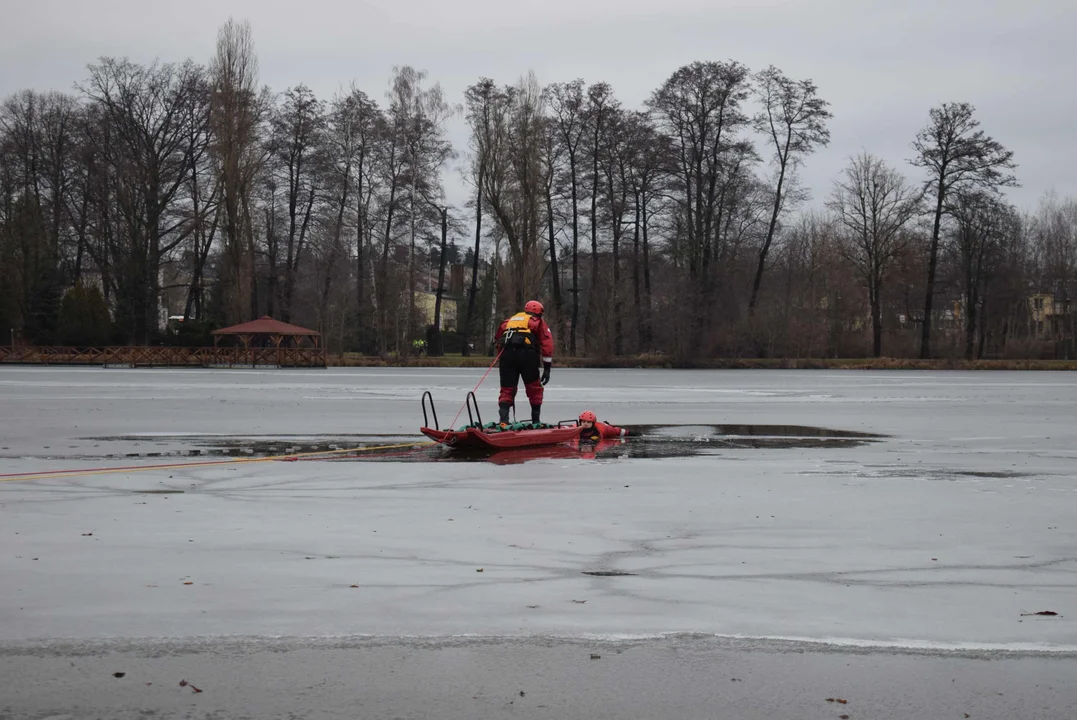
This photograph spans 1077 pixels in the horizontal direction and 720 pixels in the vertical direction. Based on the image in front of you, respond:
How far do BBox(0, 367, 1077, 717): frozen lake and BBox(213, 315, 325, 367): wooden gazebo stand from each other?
4334 centimetres

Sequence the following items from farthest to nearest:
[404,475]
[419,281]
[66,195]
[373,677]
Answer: [419,281], [66,195], [404,475], [373,677]

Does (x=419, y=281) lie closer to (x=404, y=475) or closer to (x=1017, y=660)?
(x=404, y=475)

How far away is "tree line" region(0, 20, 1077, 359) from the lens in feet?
207

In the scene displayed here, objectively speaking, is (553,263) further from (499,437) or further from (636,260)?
(499,437)

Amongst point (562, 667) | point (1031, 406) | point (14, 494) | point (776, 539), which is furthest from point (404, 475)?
point (1031, 406)

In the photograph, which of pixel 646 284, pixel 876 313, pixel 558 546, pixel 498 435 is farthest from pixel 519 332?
pixel 876 313

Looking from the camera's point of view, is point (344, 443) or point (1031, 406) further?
point (1031, 406)

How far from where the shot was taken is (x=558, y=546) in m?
7.45

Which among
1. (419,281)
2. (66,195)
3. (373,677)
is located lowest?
(373,677)

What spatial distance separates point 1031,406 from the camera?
25.4 metres

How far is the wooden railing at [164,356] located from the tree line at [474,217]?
2.59 metres

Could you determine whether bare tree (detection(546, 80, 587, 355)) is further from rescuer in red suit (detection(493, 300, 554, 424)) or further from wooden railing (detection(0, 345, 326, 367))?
rescuer in red suit (detection(493, 300, 554, 424))

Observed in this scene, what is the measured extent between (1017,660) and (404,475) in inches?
295

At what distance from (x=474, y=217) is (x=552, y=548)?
64.5 meters
